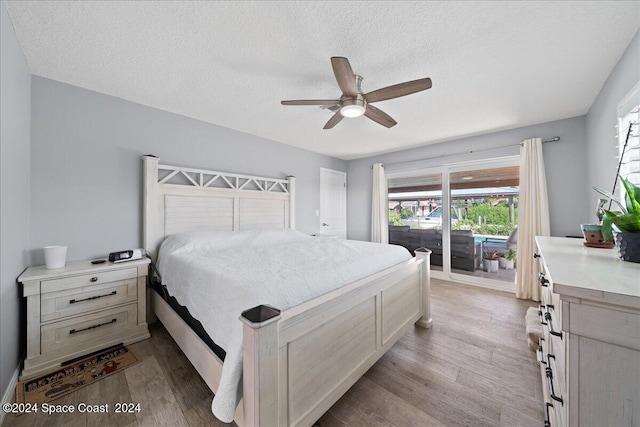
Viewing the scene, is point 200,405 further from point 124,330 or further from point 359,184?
point 359,184

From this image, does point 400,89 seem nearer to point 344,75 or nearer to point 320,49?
point 344,75

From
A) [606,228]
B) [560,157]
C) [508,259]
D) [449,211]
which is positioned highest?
[560,157]

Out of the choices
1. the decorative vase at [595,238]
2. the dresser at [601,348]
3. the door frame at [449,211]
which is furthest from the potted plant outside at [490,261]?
the dresser at [601,348]

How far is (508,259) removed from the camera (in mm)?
3752

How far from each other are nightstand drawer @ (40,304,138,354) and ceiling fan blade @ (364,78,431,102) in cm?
295

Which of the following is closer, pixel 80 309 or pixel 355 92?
pixel 355 92

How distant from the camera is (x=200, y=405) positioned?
150cm

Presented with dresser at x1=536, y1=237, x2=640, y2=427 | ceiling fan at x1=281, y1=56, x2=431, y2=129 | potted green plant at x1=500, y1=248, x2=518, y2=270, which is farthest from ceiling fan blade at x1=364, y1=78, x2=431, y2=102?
potted green plant at x1=500, y1=248, x2=518, y2=270

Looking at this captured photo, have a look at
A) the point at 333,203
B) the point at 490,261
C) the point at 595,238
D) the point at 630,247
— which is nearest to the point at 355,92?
the point at 630,247

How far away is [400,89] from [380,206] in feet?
10.8

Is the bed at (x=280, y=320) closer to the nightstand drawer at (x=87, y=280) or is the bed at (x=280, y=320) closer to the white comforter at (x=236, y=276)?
the white comforter at (x=236, y=276)

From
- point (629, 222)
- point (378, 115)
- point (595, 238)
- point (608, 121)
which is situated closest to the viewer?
point (629, 222)

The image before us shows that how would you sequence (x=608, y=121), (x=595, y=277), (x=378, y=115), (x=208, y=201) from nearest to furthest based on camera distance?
1. (x=595, y=277)
2. (x=608, y=121)
3. (x=378, y=115)
4. (x=208, y=201)

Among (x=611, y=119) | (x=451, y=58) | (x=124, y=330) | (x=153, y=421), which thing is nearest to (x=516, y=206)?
(x=611, y=119)
